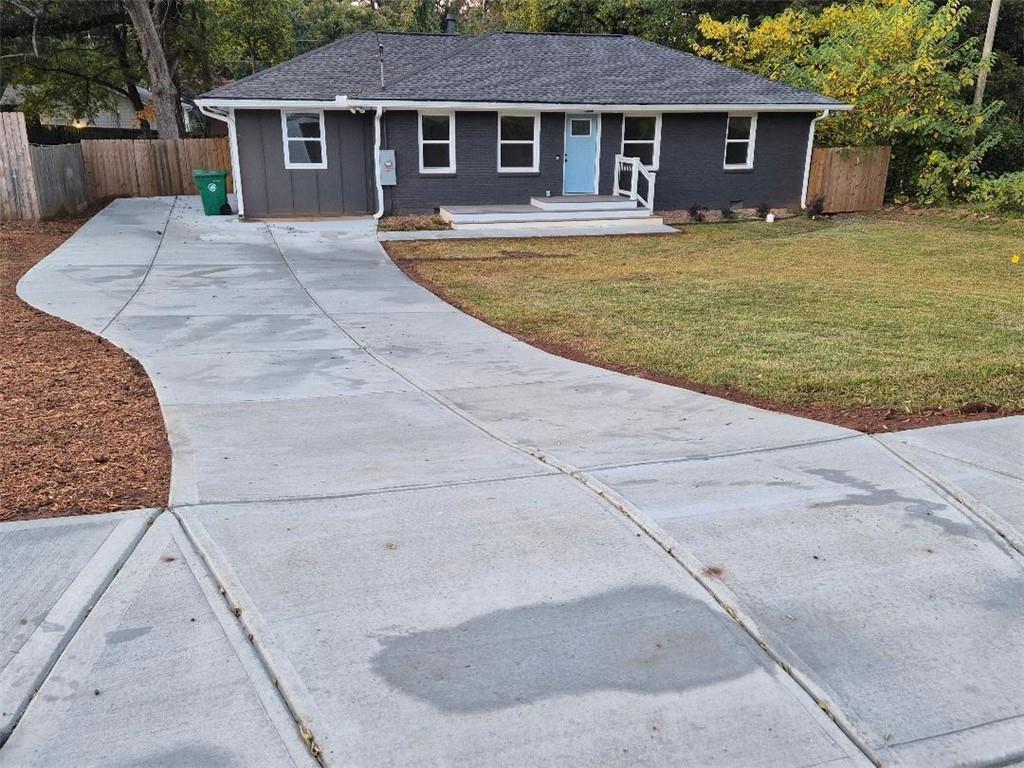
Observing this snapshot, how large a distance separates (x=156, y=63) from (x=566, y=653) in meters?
26.8

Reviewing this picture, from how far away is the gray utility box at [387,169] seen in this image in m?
18.2

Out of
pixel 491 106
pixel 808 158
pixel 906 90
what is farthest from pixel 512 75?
pixel 906 90

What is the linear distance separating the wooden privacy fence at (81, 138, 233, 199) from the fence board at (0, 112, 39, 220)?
5.66 m

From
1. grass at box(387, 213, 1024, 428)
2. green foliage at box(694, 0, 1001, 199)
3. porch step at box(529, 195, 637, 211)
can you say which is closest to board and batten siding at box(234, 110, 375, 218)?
grass at box(387, 213, 1024, 428)

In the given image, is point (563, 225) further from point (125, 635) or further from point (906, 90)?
point (125, 635)

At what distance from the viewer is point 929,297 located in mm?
10750

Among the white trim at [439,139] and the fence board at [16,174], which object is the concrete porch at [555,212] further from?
the fence board at [16,174]

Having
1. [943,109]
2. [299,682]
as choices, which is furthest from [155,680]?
[943,109]

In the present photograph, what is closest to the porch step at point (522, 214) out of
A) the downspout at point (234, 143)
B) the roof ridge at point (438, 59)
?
the roof ridge at point (438, 59)

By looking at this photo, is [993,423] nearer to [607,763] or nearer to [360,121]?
[607,763]

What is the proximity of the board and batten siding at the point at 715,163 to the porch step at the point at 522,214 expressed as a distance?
1589 mm

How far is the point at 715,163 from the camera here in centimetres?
2041

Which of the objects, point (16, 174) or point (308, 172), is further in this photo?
point (308, 172)

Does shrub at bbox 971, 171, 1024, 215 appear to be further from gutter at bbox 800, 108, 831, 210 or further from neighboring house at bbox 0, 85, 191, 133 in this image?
neighboring house at bbox 0, 85, 191, 133
